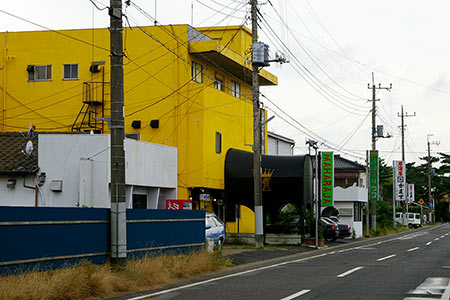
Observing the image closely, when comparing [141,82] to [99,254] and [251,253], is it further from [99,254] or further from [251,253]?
[99,254]

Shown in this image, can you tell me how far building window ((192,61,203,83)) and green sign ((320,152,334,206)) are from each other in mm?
8356

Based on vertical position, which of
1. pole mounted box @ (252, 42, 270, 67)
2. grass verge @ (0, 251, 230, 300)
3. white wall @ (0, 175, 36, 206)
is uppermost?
pole mounted box @ (252, 42, 270, 67)

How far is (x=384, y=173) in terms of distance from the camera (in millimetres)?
109312

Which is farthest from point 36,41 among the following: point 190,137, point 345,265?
point 345,265

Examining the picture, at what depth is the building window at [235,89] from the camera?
43275 mm

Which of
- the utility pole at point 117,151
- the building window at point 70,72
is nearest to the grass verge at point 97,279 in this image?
the utility pole at point 117,151

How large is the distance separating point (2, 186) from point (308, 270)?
13.5m

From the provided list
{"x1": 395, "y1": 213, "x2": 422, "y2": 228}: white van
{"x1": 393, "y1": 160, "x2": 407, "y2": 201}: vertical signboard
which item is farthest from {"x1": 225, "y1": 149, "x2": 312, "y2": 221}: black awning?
{"x1": 395, "y1": 213, "x2": 422, "y2": 228}: white van

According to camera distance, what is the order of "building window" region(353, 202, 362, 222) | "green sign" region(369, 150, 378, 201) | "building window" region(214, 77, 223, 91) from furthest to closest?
"green sign" region(369, 150, 378, 201) → "building window" region(353, 202, 362, 222) → "building window" region(214, 77, 223, 91)

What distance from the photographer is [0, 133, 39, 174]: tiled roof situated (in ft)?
85.7

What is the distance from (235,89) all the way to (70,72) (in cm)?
1114

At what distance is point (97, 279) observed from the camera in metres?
13.7

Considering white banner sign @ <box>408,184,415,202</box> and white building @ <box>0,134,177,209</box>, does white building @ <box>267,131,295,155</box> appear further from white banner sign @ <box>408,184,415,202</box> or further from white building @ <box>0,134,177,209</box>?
white banner sign @ <box>408,184,415,202</box>

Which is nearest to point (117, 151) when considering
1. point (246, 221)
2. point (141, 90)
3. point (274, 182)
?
point (274, 182)
